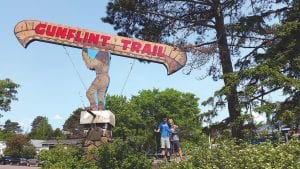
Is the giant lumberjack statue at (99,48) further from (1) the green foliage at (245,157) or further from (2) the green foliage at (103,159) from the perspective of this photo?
(1) the green foliage at (245,157)

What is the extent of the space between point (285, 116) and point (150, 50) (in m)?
6.15

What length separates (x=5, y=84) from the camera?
6475cm

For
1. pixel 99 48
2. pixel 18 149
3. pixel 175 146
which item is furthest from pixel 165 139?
pixel 18 149

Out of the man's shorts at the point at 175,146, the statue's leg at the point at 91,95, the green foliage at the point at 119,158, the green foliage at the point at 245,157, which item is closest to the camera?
the green foliage at the point at 245,157

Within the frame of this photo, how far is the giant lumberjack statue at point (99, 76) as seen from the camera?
1551cm

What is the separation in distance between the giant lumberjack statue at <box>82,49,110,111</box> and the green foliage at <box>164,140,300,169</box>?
6.05 meters

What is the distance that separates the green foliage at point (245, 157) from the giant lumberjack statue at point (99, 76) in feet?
19.8

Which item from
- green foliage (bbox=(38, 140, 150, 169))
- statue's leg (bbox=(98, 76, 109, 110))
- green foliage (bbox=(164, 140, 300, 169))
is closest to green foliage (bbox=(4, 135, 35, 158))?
statue's leg (bbox=(98, 76, 109, 110))

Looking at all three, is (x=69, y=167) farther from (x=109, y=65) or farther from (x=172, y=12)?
(x=172, y=12)

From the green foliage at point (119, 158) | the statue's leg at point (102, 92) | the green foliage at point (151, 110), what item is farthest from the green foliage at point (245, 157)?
the green foliage at point (151, 110)

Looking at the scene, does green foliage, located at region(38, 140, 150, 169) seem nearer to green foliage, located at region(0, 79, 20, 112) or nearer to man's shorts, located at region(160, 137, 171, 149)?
man's shorts, located at region(160, 137, 171, 149)

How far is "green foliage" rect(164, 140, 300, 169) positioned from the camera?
7812mm

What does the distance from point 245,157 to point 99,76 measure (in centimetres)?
856

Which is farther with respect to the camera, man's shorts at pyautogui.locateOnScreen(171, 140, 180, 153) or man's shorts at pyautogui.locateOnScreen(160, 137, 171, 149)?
man's shorts at pyautogui.locateOnScreen(171, 140, 180, 153)
